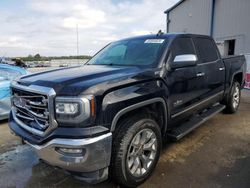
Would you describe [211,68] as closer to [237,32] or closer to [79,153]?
[79,153]

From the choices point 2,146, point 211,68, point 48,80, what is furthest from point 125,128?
point 2,146

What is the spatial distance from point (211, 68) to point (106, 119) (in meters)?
2.77

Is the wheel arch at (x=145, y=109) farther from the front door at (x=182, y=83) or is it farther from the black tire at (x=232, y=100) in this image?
the black tire at (x=232, y=100)

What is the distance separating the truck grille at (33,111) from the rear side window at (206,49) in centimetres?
290

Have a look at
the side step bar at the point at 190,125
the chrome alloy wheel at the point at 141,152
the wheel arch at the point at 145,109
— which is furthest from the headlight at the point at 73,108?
the side step bar at the point at 190,125

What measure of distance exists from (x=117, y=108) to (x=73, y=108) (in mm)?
463

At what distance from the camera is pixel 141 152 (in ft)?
9.80

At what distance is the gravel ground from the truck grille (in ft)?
2.71

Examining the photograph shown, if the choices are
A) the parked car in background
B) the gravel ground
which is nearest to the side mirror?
the gravel ground

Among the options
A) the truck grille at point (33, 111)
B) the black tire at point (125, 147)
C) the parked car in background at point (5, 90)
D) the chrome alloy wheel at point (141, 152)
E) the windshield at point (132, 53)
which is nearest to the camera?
the truck grille at point (33, 111)

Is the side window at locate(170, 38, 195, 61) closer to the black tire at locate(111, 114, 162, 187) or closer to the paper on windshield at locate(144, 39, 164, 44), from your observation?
the paper on windshield at locate(144, 39, 164, 44)

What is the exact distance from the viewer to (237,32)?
1418 centimetres

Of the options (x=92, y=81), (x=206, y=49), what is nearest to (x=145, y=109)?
(x=92, y=81)

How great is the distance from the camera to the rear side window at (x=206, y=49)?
4373 millimetres
